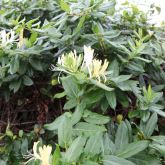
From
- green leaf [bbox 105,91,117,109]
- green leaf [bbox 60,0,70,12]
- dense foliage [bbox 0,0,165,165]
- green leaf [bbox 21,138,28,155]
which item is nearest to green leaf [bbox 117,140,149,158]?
dense foliage [bbox 0,0,165,165]

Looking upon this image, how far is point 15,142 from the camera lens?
1.18 meters

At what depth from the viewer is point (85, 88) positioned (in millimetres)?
941

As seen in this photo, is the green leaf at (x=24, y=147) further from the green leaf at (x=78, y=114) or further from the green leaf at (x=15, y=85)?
the green leaf at (x=78, y=114)

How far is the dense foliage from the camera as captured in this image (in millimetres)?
894

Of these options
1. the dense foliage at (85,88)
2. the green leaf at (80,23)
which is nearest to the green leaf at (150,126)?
the dense foliage at (85,88)

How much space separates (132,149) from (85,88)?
8.7 inches

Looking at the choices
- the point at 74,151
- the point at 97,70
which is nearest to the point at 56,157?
the point at 74,151

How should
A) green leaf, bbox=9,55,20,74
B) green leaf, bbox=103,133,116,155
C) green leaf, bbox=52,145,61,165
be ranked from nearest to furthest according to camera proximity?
green leaf, bbox=52,145,61,165, green leaf, bbox=103,133,116,155, green leaf, bbox=9,55,20,74

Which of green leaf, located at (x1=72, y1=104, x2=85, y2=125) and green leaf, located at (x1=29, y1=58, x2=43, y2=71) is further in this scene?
green leaf, located at (x1=29, y1=58, x2=43, y2=71)

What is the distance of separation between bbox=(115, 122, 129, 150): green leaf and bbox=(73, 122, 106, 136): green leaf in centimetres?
9

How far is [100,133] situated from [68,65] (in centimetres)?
22

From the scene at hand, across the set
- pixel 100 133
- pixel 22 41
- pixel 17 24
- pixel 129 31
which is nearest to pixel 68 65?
pixel 100 133

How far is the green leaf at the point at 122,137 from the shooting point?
3.08 ft

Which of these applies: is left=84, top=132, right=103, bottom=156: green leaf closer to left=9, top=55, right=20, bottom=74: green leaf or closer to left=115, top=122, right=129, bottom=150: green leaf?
left=115, top=122, right=129, bottom=150: green leaf
